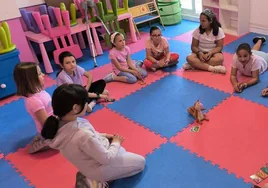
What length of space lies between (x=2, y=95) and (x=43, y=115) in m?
1.57

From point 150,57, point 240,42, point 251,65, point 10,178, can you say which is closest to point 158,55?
point 150,57

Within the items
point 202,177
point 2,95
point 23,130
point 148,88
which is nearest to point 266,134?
point 202,177

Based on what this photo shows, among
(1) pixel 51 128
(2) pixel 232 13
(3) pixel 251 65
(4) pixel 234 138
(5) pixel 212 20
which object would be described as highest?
(1) pixel 51 128

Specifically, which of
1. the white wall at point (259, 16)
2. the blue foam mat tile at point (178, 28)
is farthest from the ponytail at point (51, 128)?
the white wall at point (259, 16)

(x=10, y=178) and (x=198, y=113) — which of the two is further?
(x=198, y=113)

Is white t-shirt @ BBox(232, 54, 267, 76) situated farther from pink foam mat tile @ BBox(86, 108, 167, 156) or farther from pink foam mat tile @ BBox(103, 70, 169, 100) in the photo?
pink foam mat tile @ BBox(86, 108, 167, 156)

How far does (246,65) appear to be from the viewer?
348 centimetres

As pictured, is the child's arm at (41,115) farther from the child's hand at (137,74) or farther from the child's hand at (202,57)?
the child's hand at (202,57)

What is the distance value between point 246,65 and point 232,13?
1.79m

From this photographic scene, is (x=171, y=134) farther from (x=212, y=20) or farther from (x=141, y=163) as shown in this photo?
(x=212, y=20)

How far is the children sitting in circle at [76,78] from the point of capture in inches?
125

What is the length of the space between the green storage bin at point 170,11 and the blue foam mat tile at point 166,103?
2.16 m

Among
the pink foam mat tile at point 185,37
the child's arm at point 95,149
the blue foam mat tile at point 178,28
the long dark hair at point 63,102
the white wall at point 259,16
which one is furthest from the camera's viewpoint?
the blue foam mat tile at point 178,28

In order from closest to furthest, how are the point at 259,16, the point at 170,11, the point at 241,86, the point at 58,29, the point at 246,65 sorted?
the point at 241,86 → the point at 246,65 → the point at 58,29 → the point at 259,16 → the point at 170,11
